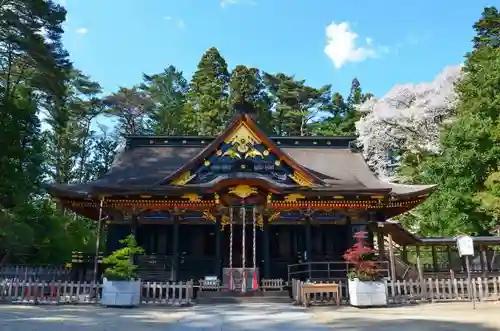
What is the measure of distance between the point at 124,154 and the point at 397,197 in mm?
13038

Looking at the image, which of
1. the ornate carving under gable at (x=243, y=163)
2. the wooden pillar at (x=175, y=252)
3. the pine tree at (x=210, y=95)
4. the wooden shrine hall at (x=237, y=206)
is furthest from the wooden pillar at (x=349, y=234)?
the pine tree at (x=210, y=95)

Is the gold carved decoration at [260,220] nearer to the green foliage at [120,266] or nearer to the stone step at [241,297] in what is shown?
the stone step at [241,297]

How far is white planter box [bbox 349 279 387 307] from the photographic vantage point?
12.4 metres

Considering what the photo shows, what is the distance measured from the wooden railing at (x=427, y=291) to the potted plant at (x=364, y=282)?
64 centimetres

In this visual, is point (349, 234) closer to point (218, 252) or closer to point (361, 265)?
point (361, 265)

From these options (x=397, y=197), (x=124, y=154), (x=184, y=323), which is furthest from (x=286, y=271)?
(x=124, y=154)

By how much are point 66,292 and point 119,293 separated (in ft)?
6.60

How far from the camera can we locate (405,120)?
3925 centimetres

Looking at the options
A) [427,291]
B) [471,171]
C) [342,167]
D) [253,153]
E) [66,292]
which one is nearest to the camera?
[66,292]

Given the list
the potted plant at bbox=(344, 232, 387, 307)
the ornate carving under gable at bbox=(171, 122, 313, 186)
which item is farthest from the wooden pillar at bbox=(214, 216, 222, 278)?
the potted plant at bbox=(344, 232, 387, 307)

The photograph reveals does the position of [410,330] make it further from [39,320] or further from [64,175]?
[64,175]

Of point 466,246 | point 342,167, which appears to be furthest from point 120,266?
point 342,167

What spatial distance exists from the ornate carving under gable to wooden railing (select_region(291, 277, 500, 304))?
4.42 m

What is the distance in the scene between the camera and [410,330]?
7.96m
